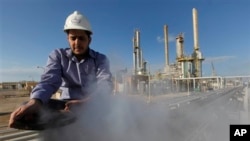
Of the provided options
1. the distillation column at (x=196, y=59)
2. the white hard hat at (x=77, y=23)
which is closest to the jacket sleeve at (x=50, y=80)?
the white hard hat at (x=77, y=23)

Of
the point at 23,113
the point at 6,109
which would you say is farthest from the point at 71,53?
the point at 6,109

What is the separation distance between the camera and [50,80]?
233 cm

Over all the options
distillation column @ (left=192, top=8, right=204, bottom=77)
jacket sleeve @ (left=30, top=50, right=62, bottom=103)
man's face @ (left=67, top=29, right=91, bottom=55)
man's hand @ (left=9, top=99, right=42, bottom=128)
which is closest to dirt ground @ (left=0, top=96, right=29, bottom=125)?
jacket sleeve @ (left=30, top=50, right=62, bottom=103)

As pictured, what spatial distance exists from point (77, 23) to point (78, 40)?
0.14 metres

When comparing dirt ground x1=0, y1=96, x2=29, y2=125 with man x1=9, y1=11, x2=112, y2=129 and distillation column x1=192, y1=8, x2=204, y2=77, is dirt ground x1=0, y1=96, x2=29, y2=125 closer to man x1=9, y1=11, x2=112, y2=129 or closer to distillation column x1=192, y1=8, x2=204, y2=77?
man x1=9, y1=11, x2=112, y2=129

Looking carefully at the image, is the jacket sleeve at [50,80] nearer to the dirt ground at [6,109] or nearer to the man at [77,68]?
the man at [77,68]

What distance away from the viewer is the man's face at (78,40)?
7.97ft

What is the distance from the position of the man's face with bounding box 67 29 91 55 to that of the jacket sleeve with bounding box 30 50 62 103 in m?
0.15

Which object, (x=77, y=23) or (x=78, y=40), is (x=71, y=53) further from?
(x=77, y=23)

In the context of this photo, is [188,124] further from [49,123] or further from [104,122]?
[49,123]

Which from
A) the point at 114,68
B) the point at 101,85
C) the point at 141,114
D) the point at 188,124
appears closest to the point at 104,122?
the point at 101,85

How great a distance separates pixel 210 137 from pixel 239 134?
161 centimetres

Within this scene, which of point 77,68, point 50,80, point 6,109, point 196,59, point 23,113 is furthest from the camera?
point 196,59

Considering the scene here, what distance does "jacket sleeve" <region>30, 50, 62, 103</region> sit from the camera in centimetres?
211
